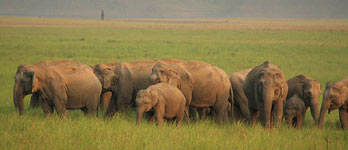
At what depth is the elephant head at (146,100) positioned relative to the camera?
35.8ft

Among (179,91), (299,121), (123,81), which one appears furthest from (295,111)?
(123,81)

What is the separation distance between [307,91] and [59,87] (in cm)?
639

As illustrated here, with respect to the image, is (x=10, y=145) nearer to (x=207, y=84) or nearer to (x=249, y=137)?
(x=249, y=137)

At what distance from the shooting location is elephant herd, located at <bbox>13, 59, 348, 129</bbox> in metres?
11.7

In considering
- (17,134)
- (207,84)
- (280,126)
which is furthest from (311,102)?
(17,134)

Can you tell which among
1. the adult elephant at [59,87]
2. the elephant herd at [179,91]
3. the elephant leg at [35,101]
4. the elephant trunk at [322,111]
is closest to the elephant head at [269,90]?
the elephant herd at [179,91]

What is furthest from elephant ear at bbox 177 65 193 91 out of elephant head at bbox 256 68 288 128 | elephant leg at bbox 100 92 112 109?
elephant leg at bbox 100 92 112 109

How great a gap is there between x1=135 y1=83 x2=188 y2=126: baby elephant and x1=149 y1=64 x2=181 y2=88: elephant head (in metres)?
0.66

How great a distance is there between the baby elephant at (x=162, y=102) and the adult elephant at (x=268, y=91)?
1.85 meters

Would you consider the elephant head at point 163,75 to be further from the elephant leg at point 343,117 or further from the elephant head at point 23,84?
the elephant leg at point 343,117

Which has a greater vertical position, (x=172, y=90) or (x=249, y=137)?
(x=172, y=90)

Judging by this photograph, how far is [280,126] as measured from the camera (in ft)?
40.2

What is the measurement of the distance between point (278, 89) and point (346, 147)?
217cm

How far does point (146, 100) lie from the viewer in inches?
429
